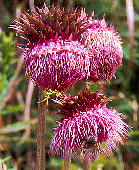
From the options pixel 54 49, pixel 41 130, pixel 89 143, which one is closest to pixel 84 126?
pixel 89 143

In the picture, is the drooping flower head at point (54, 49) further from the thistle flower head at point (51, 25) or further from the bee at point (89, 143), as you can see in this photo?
the bee at point (89, 143)

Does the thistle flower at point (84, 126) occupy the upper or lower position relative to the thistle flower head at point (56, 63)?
lower

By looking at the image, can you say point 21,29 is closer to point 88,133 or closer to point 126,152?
point 88,133

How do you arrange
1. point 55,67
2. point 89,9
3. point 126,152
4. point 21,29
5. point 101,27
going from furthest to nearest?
1. point 126,152
2. point 89,9
3. point 101,27
4. point 21,29
5. point 55,67

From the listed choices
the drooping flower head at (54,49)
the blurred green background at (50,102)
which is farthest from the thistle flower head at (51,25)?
the blurred green background at (50,102)

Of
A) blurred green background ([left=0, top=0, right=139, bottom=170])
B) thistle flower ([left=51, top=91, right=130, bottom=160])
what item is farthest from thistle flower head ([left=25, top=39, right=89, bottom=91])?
blurred green background ([left=0, top=0, right=139, bottom=170])

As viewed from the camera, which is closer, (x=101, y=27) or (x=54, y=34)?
(x=54, y=34)

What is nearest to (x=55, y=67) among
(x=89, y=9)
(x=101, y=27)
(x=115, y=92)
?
(x=101, y=27)

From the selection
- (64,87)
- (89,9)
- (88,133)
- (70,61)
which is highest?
(89,9)
